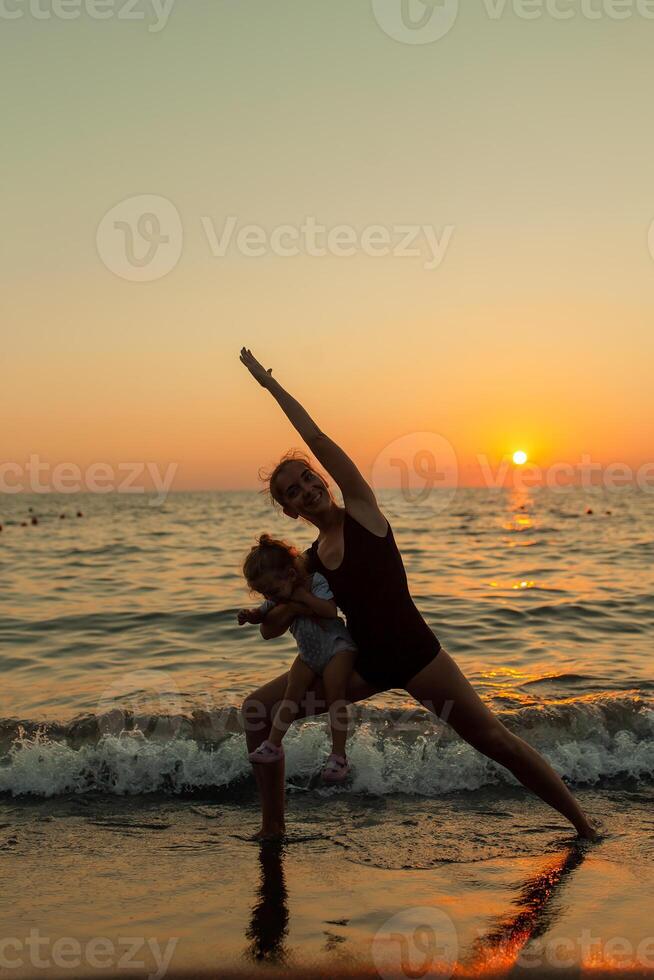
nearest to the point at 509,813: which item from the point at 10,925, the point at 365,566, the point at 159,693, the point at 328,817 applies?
the point at 328,817

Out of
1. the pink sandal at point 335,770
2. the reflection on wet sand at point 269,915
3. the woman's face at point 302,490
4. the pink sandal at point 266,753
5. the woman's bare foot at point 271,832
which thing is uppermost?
the woman's face at point 302,490

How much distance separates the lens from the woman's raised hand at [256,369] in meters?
4.39

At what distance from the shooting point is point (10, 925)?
3.92 meters

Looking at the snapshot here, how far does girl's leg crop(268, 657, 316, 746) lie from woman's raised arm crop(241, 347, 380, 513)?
971 mm

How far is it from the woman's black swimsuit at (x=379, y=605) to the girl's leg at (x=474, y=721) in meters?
0.08

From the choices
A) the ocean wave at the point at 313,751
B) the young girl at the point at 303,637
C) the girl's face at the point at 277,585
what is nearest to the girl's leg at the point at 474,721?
the young girl at the point at 303,637

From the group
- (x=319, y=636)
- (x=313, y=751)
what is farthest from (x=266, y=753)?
(x=313, y=751)

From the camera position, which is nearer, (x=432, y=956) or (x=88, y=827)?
(x=432, y=956)

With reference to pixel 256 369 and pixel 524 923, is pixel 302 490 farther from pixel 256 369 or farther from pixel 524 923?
pixel 524 923

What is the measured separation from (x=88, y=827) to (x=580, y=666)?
244 inches

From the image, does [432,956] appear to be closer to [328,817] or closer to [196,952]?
[196,952]

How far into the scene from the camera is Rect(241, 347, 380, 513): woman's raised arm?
13.8 ft

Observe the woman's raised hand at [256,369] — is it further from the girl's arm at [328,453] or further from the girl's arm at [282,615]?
the girl's arm at [282,615]

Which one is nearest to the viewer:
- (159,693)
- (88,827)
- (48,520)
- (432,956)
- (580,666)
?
(432,956)
